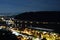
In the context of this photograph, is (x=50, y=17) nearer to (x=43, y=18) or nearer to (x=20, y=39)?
(x=43, y=18)

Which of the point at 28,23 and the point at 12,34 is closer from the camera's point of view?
the point at 12,34

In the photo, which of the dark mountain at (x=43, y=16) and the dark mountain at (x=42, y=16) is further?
the dark mountain at (x=42, y=16)

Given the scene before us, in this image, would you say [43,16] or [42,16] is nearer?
[43,16]

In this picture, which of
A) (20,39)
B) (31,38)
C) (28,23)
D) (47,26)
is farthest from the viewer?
(28,23)

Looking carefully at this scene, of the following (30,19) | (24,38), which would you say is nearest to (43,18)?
(30,19)

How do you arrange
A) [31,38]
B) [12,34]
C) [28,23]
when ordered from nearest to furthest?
[31,38] < [12,34] < [28,23]

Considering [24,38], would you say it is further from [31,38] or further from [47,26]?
[47,26]

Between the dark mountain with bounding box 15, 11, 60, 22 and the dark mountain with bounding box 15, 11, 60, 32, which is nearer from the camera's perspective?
the dark mountain with bounding box 15, 11, 60, 32
